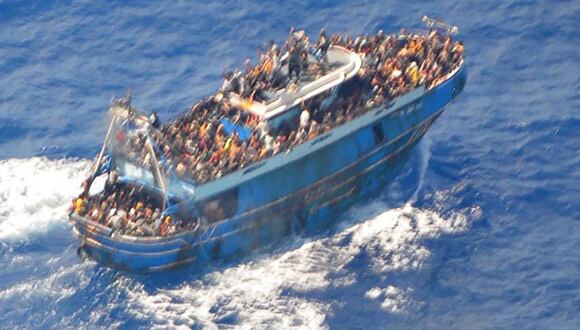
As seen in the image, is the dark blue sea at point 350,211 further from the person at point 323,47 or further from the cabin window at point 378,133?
the person at point 323,47

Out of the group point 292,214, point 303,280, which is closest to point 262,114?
point 292,214

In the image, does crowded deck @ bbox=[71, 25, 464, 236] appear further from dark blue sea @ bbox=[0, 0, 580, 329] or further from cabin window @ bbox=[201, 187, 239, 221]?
dark blue sea @ bbox=[0, 0, 580, 329]

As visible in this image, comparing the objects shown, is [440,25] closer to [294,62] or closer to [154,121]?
[294,62]

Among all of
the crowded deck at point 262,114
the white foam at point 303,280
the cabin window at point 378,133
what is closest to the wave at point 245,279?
the white foam at point 303,280

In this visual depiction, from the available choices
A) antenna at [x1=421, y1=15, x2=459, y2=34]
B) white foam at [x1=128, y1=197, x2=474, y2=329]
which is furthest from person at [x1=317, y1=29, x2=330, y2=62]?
white foam at [x1=128, y1=197, x2=474, y2=329]

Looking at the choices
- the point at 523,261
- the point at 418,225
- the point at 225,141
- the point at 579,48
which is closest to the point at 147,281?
the point at 225,141
